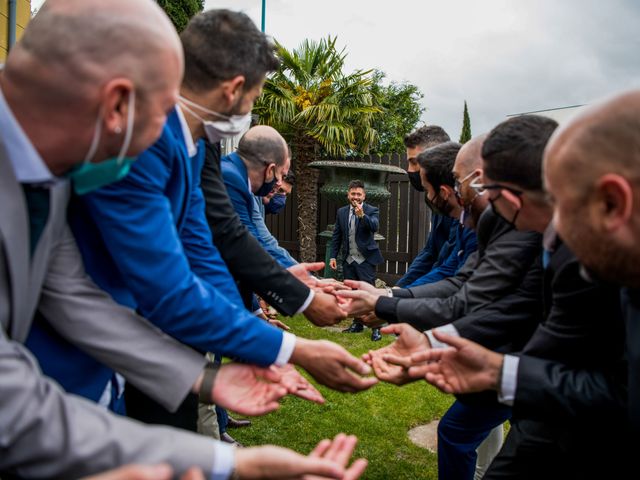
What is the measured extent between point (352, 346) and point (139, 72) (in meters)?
6.23

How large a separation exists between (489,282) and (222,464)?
1741 millimetres

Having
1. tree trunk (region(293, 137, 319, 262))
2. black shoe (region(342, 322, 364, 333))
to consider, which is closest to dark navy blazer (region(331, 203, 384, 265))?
black shoe (region(342, 322, 364, 333))

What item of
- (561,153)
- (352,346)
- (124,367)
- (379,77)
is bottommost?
(352,346)

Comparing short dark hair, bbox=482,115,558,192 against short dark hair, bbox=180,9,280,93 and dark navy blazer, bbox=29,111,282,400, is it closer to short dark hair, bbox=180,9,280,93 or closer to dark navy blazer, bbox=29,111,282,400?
short dark hair, bbox=180,9,280,93

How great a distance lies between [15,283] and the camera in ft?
4.41

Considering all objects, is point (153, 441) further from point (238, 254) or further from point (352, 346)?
point (352, 346)

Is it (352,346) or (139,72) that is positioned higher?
(139,72)

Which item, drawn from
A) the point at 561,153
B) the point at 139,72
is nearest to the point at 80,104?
the point at 139,72

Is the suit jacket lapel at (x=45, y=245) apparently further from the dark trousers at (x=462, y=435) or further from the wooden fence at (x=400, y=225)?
the wooden fence at (x=400, y=225)

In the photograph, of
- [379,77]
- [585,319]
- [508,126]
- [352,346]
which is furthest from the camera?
[379,77]

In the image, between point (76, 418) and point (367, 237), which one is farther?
point (367, 237)

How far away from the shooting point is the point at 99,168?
1.49 m

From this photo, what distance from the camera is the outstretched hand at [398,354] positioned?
253cm


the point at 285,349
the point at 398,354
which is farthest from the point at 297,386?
the point at 398,354
